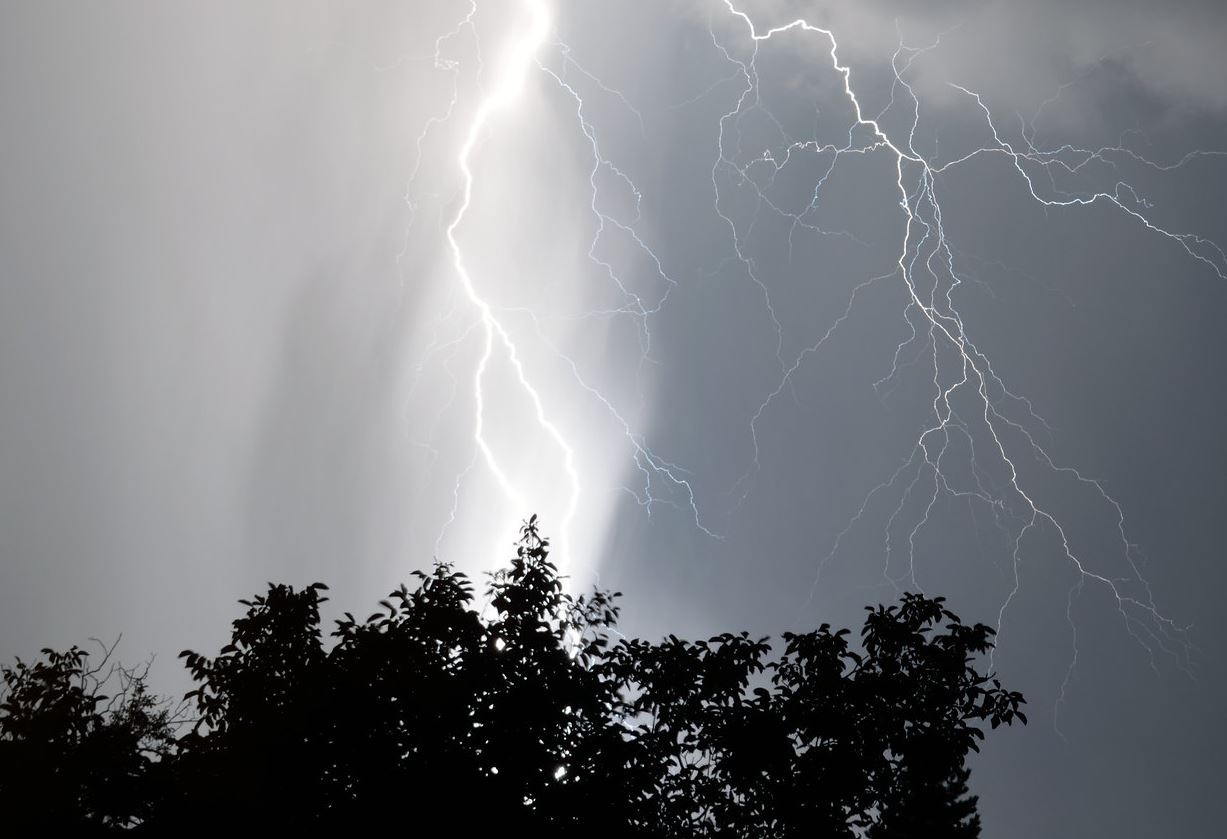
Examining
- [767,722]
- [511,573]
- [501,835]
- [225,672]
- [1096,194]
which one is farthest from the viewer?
[1096,194]

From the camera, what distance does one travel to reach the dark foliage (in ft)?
16.0

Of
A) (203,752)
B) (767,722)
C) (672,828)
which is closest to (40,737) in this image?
(203,752)

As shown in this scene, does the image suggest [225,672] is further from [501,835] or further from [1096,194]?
[1096,194]

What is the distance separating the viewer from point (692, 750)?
605cm

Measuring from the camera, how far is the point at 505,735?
5.23 meters

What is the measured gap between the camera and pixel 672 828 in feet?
18.9

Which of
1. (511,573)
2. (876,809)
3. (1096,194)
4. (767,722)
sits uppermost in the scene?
(1096,194)

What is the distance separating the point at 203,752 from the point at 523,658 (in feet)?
7.05

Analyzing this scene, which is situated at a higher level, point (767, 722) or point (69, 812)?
point (767, 722)

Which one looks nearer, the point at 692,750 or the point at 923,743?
the point at 923,743

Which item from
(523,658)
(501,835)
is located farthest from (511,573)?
(501,835)

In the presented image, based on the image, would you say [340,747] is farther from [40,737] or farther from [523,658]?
[40,737]

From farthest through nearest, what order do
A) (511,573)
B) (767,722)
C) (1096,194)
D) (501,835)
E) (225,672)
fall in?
(1096,194) → (511,573) → (767,722) → (225,672) → (501,835)

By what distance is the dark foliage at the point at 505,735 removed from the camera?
4.88 meters
